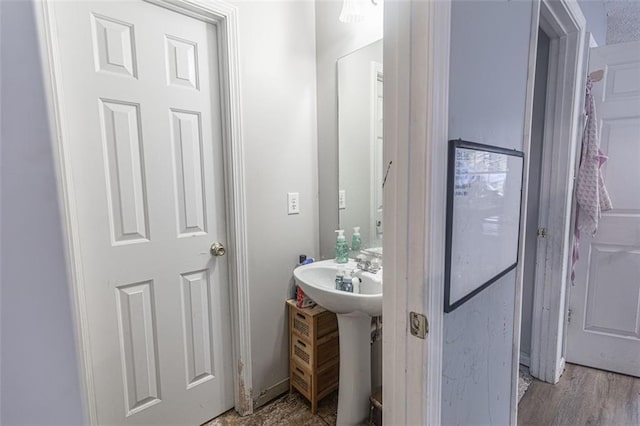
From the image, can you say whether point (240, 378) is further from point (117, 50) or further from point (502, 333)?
point (117, 50)

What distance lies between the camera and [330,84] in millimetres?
1749

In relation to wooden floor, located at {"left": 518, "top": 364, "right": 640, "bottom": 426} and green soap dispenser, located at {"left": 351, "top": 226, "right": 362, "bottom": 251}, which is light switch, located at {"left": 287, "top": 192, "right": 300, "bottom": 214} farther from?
wooden floor, located at {"left": 518, "top": 364, "right": 640, "bottom": 426}

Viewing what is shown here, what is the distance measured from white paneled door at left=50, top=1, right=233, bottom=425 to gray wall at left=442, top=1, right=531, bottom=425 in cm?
113

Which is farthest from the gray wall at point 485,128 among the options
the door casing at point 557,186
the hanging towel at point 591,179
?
the hanging towel at point 591,179

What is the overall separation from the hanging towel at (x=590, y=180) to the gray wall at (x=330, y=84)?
1329mm

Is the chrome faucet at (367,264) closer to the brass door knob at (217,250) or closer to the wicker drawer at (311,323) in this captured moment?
the wicker drawer at (311,323)

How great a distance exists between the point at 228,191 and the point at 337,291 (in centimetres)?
72

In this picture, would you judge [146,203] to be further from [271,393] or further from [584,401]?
[584,401]

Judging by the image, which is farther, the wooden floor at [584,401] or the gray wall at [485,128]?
the wooden floor at [584,401]

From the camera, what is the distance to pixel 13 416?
1.01ft

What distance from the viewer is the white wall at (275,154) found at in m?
1.57

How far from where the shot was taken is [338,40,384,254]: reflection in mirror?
163cm

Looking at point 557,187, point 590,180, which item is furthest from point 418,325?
point 590,180

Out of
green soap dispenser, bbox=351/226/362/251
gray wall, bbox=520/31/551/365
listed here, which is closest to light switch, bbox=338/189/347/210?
green soap dispenser, bbox=351/226/362/251
